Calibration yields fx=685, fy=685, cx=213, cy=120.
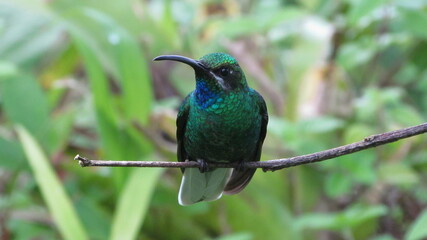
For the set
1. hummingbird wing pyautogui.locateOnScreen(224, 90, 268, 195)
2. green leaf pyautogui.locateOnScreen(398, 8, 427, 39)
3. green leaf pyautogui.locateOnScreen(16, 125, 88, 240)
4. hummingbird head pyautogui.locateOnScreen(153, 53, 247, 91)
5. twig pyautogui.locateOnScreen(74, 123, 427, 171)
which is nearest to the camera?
twig pyautogui.locateOnScreen(74, 123, 427, 171)

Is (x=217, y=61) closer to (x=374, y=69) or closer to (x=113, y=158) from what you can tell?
(x=113, y=158)

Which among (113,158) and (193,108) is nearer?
(193,108)

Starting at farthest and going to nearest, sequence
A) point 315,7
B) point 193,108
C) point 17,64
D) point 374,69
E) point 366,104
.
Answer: point 315,7, point 374,69, point 17,64, point 366,104, point 193,108

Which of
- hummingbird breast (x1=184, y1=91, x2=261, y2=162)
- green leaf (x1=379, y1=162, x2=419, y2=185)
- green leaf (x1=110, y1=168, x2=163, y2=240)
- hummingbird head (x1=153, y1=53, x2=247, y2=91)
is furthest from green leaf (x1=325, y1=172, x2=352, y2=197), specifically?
hummingbird head (x1=153, y1=53, x2=247, y2=91)

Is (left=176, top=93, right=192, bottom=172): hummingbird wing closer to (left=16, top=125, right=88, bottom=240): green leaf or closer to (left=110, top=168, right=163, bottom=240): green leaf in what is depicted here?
(left=110, top=168, right=163, bottom=240): green leaf

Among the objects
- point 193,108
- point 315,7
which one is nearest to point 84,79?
point 315,7

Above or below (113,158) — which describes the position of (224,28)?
above
